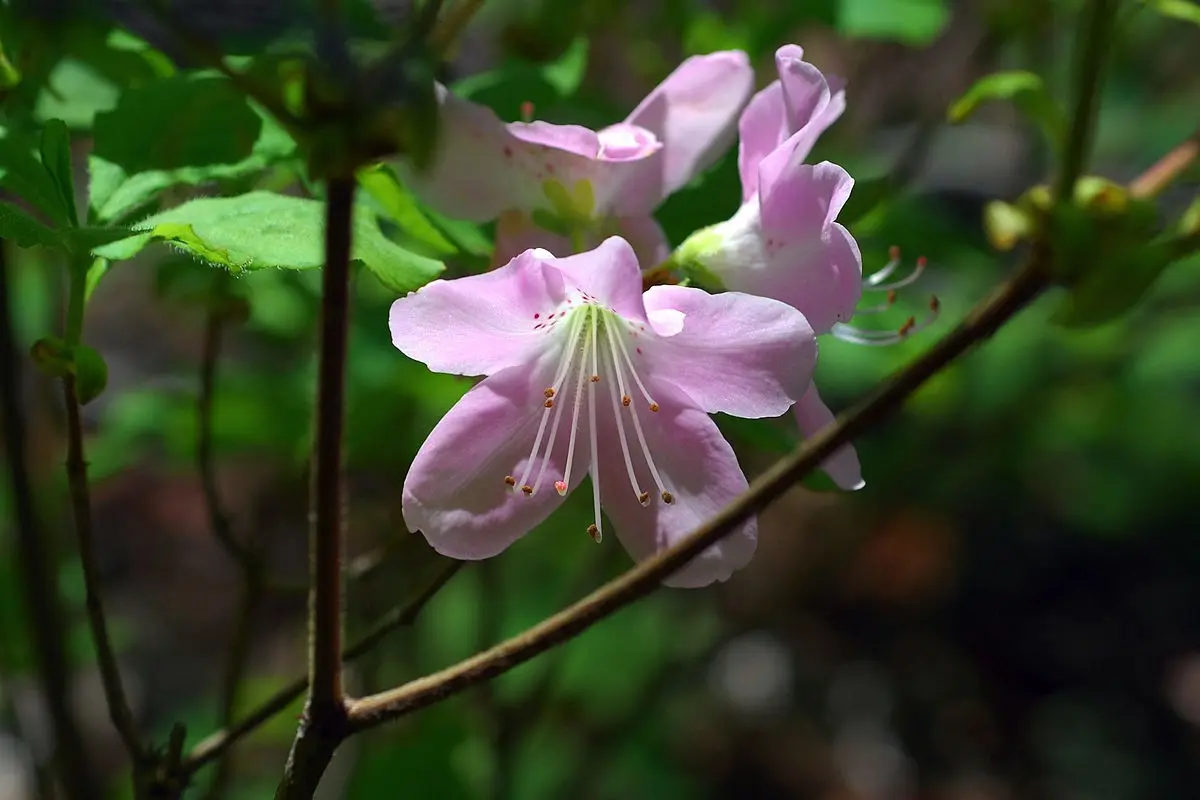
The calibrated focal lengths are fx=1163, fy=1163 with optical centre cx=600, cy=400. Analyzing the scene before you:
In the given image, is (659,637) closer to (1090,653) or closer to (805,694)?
(805,694)

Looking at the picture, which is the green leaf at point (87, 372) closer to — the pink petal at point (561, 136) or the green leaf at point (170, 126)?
the green leaf at point (170, 126)

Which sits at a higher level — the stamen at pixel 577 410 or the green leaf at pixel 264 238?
the green leaf at pixel 264 238

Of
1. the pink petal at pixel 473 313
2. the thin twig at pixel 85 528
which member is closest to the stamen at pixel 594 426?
the pink petal at pixel 473 313

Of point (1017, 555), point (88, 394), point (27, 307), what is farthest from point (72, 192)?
point (1017, 555)

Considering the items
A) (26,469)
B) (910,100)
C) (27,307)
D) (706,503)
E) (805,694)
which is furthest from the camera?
(805,694)

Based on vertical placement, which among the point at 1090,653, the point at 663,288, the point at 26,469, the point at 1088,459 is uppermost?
the point at 663,288

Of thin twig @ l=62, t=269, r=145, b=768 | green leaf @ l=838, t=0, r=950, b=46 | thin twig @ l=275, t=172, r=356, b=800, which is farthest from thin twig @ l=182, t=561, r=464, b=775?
green leaf @ l=838, t=0, r=950, b=46

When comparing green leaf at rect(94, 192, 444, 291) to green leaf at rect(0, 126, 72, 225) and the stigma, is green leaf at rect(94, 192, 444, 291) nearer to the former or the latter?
green leaf at rect(0, 126, 72, 225)
